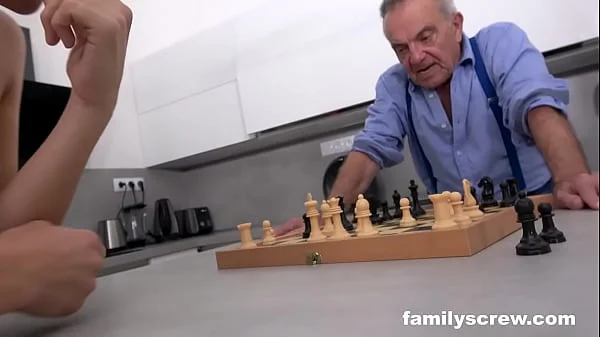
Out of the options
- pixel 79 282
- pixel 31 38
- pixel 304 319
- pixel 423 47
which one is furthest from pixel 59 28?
pixel 31 38

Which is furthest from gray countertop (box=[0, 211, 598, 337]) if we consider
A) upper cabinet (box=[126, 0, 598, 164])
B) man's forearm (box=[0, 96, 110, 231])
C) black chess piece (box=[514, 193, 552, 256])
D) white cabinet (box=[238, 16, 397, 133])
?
white cabinet (box=[238, 16, 397, 133])

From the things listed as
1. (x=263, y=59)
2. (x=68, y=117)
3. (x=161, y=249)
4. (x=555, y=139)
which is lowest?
(x=161, y=249)

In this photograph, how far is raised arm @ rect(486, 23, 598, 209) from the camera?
64cm

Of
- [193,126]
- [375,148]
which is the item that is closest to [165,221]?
[193,126]

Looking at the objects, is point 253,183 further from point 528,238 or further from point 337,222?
point 528,238

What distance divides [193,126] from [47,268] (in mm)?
1749

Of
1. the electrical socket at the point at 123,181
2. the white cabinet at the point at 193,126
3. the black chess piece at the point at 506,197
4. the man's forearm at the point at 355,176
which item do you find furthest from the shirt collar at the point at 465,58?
the electrical socket at the point at 123,181

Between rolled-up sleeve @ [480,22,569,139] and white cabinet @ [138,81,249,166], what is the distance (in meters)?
1.16

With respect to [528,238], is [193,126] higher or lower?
higher

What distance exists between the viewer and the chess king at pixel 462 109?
0.77 metres

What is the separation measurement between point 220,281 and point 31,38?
1.84 m

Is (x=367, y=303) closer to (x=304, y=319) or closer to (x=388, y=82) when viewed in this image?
(x=304, y=319)

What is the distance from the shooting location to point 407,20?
89 centimetres

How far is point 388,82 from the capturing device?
99cm
